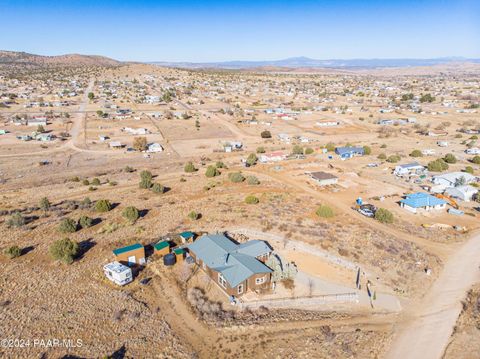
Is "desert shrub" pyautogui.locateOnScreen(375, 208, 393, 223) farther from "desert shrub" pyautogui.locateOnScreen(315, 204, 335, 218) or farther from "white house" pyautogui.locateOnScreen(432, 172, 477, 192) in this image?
"white house" pyautogui.locateOnScreen(432, 172, 477, 192)

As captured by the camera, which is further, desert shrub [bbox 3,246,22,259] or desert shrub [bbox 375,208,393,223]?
desert shrub [bbox 375,208,393,223]

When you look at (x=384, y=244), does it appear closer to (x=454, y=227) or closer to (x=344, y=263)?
(x=344, y=263)

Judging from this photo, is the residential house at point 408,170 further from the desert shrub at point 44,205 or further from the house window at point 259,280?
the desert shrub at point 44,205

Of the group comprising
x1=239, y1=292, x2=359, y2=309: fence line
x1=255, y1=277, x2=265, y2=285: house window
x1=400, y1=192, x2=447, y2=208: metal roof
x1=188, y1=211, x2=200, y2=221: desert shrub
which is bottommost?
x1=400, y1=192, x2=447, y2=208: metal roof

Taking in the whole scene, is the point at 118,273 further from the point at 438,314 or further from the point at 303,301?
the point at 438,314

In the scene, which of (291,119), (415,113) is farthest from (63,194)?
(415,113)

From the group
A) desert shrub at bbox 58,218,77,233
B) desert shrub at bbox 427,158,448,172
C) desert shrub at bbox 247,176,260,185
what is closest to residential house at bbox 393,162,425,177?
desert shrub at bbox 427,158,448,172

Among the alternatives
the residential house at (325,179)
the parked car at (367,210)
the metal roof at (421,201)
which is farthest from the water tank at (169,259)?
the metal roof at (421,201)

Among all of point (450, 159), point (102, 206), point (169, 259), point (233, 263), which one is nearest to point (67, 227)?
point (102, 206)
